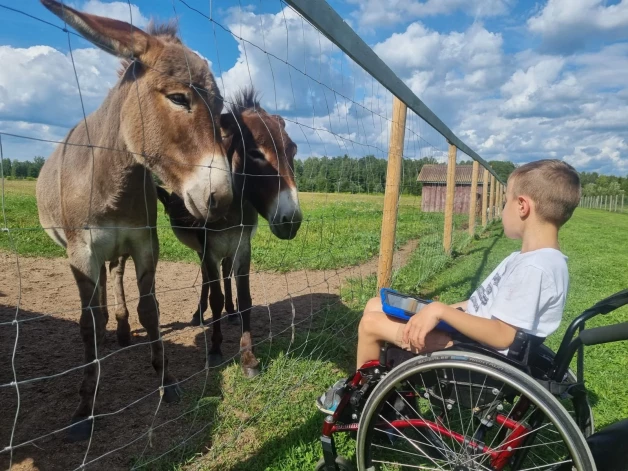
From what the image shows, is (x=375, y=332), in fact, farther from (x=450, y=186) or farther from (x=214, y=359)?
(x=450, y=186)

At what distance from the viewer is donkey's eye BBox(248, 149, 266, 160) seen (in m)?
3.10

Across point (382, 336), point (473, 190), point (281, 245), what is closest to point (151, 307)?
point (382, 336)

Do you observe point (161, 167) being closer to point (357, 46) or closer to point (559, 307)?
point (357, 46)

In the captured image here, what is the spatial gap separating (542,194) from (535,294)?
0.43 meters

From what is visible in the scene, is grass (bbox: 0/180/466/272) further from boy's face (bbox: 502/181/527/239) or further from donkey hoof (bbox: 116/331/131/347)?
boy's face (bbox: 502/181/527/239)

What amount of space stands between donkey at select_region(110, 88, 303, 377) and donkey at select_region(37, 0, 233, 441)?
43 cm

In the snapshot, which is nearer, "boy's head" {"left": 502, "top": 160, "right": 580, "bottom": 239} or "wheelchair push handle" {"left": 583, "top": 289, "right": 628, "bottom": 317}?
"wheelchair push handle" {"left": 583, "top": 289, "right": 628, "bottom": 317}

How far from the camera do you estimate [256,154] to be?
312 centimetres

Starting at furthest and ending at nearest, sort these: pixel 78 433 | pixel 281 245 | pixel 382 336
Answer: pixel 281 245, pixel 78 433, pixel 382 336

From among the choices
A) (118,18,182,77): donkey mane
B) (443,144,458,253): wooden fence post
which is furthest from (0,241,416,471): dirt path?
(443,144,458,253): wooden fence post

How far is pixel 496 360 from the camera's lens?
5.18ft

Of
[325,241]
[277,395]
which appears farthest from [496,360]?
[325,241]

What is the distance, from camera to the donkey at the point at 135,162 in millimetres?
2137

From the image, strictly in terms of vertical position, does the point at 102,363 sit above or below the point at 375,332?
below
